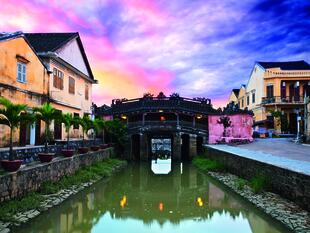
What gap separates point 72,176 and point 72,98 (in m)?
9.43

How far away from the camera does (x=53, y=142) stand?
18.8 metres

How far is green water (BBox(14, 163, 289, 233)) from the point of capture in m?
9.58

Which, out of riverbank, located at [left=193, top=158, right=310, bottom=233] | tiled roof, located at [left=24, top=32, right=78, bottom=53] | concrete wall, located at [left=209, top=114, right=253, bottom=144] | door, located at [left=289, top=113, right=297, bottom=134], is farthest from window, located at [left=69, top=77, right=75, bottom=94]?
door, located at [left=289, top=113, right=297, bottom=134]

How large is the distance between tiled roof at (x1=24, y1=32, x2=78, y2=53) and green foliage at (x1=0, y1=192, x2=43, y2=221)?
11.7m

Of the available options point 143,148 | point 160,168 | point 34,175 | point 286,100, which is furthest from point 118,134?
point 286,100

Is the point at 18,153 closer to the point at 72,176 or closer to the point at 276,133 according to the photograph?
the point at 72,176

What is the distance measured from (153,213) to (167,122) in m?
19.6

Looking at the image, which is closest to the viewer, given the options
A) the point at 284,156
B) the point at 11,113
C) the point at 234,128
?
the point at 11,113

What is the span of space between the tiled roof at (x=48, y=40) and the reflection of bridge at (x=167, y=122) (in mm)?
10727

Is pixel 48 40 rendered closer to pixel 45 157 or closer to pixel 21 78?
pixel 21 78

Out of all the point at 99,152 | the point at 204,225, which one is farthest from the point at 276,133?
the point at 204,225

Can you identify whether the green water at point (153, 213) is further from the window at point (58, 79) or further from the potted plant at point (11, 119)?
the window at point (58, 79)

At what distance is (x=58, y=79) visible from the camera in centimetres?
2130

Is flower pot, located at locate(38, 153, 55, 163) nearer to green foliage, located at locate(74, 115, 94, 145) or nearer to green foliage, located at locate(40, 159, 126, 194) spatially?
green foliage, located at locate(40, 159, 126, 194)
